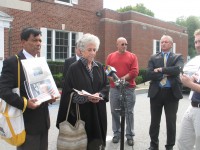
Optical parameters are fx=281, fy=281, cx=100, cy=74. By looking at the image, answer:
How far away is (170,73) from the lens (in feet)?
16.1

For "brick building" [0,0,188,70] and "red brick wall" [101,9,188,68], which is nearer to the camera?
"brick building" [0,0,188,70]

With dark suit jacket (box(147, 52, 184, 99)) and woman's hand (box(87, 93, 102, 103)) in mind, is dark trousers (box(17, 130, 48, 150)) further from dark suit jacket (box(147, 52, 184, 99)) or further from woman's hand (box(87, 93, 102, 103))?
dark suit jacket (box(147, 52, 184, 99))

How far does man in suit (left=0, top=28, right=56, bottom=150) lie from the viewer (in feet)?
9.60

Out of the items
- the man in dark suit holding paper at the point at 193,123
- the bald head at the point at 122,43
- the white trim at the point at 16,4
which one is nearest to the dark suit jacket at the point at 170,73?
the bald head at the point at 122,43

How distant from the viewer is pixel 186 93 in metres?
15.0

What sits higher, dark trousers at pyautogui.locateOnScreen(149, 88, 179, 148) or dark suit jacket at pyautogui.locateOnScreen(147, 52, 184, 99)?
dark suit jacket at pyautogui.locateOnScreen(147, 52, 184, 99)

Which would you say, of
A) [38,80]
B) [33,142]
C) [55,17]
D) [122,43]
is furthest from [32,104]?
[55,17]

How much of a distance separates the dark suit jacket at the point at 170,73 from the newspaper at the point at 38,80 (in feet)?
7.80

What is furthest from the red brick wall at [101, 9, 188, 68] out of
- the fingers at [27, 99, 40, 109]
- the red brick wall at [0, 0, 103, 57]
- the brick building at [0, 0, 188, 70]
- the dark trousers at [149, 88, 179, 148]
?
the fingers at [27, 99, 40, 109]

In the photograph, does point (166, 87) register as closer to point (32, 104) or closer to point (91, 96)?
point (91, 96)

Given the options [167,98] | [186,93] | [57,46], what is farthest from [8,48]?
[167,98]

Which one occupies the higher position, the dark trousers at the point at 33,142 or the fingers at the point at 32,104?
the fingers at the point at 32,104

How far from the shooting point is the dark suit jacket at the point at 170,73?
194 inches

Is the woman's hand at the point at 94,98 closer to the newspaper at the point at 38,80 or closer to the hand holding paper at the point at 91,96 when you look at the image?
the hand holding paper at the point at 91,96
